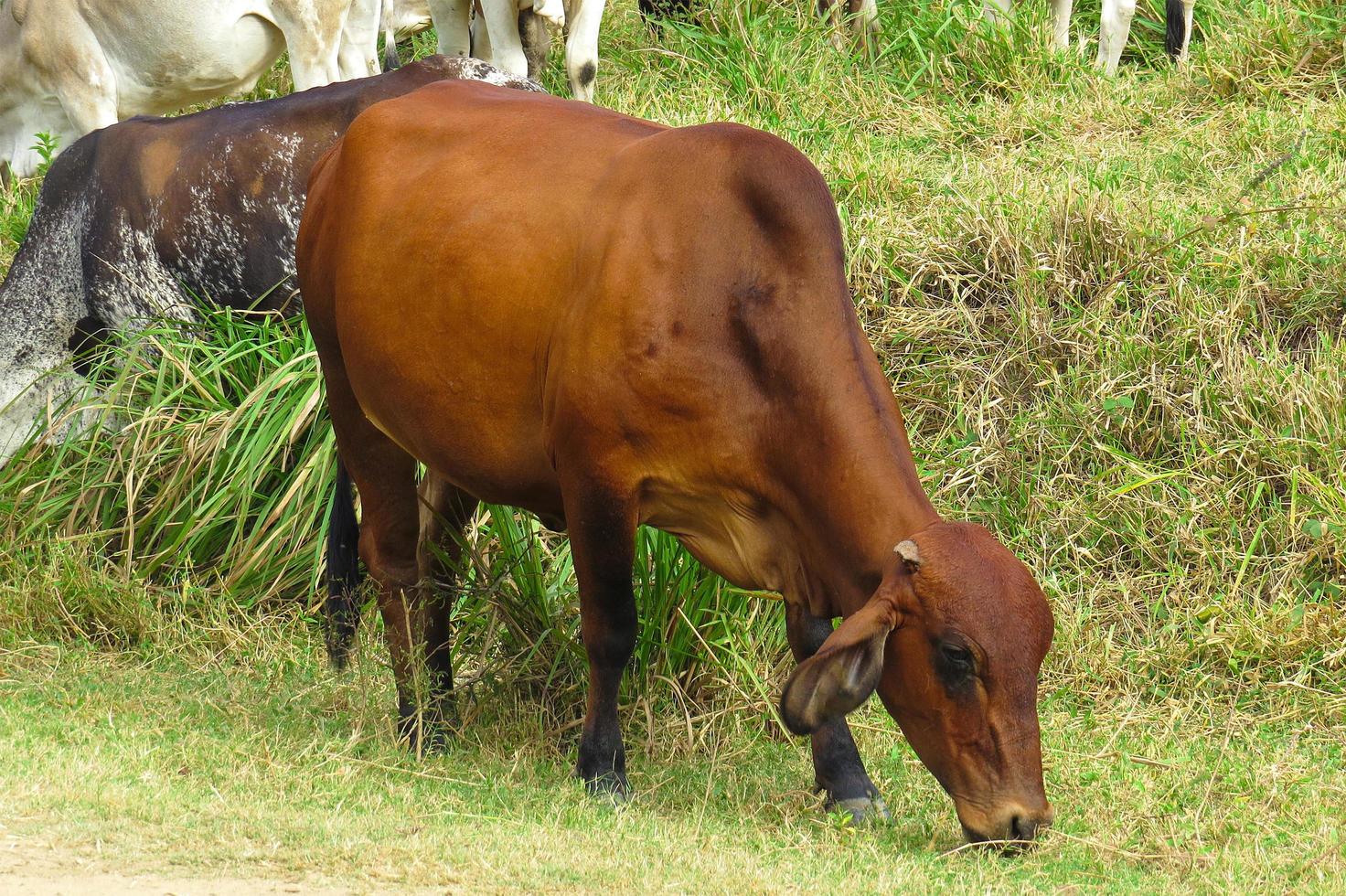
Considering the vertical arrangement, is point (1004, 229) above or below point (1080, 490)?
above

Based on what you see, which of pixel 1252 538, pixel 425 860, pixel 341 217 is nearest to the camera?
pixel 425 860

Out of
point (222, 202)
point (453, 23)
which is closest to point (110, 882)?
point (222, 202)

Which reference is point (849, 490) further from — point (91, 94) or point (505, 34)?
point (91, 94)

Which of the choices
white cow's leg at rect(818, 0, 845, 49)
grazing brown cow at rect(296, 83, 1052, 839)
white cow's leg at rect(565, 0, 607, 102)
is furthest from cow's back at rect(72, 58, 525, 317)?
white cow's leg at rect(818, 0, 845, 49)

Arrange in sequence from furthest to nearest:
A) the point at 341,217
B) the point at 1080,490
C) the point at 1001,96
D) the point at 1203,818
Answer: the point at 1001,96, the point at 1080,490, the point at 341,217, the point at 1203,818

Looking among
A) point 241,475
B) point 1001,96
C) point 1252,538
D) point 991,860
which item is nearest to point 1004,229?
point 1252,538

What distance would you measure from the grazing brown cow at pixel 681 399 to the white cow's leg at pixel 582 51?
13.5ft

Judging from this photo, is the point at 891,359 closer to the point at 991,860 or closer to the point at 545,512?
the point at 545,512

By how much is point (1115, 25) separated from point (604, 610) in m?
6.19

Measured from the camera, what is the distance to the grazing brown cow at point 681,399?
11.7 feet

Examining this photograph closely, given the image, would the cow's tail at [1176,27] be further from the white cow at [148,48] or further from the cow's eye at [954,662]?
the cow's eye at [954,662]

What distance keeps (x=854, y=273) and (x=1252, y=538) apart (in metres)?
1.95

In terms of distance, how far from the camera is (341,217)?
466 cm

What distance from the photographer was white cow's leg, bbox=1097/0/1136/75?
9.16 metres
